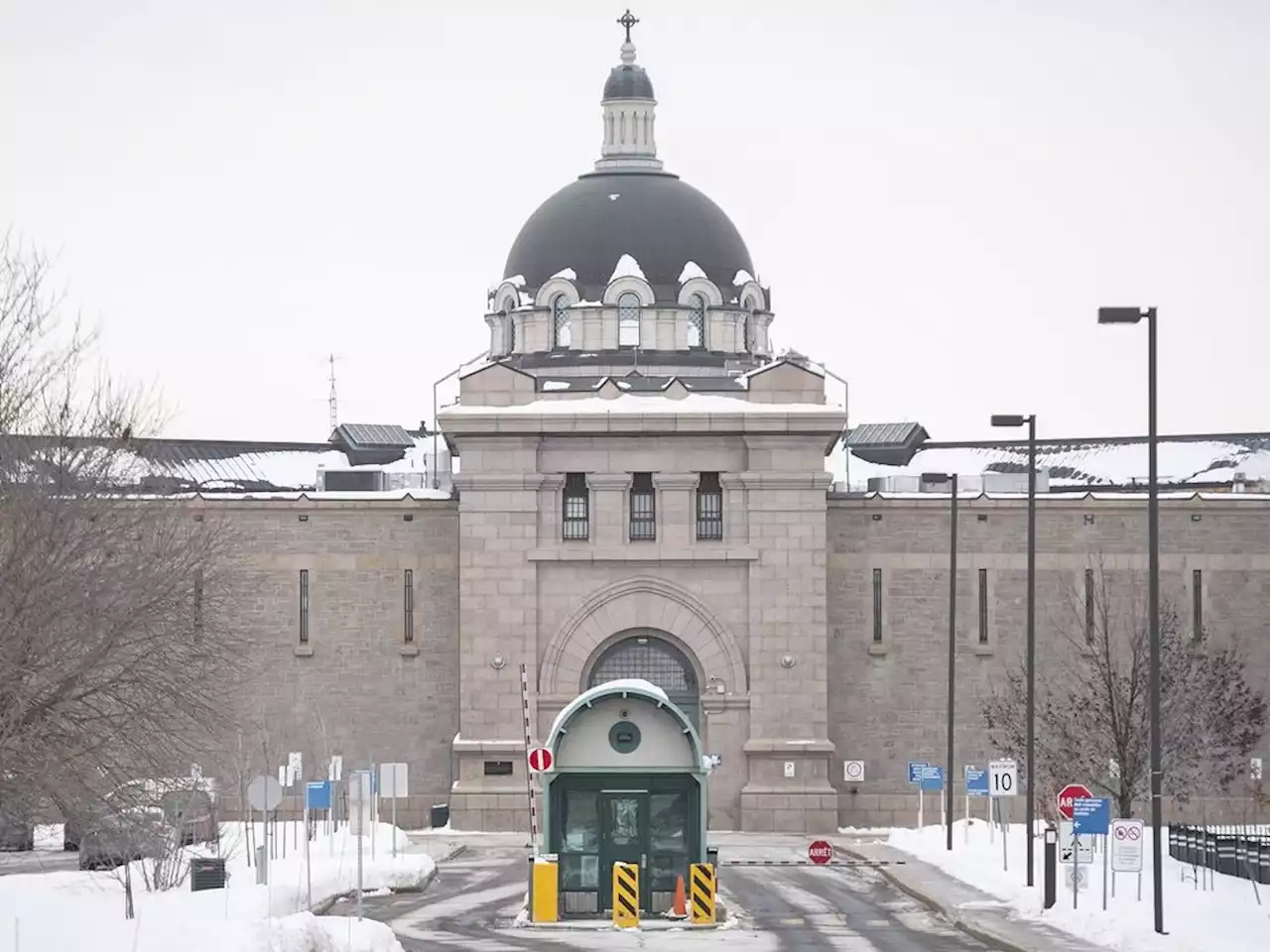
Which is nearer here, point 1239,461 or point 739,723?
point 739,723

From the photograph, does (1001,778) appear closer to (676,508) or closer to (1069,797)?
(1069,797)

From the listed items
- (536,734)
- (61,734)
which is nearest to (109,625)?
(61,734)

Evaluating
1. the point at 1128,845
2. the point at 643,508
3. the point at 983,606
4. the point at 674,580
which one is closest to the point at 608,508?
the point at 643,508

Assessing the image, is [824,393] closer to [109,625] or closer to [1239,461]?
[1239,461]

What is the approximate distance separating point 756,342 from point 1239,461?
52.0 feet

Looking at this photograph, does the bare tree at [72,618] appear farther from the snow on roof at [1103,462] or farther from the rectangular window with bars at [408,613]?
the snow on roof at [1103,462]

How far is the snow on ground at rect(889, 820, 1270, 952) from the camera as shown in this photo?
137ft

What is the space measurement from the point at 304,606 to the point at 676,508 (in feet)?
36.6

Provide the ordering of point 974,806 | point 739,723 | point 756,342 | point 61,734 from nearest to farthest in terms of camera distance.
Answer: point 61,734
point 739,723
point 974,806
point 756,342

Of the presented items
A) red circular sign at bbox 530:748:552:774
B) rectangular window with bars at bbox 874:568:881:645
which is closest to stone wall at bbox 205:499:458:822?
rectangular window with bars at bbox 874:568:881:645

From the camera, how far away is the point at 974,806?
85.8m

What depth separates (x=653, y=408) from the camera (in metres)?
80.2

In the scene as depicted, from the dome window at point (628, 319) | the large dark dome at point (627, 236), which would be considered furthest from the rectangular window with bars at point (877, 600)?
the large dark dome at point (627, 236)

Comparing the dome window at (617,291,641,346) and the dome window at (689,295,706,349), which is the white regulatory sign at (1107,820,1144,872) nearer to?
the dome window at (617,291,641,346)
